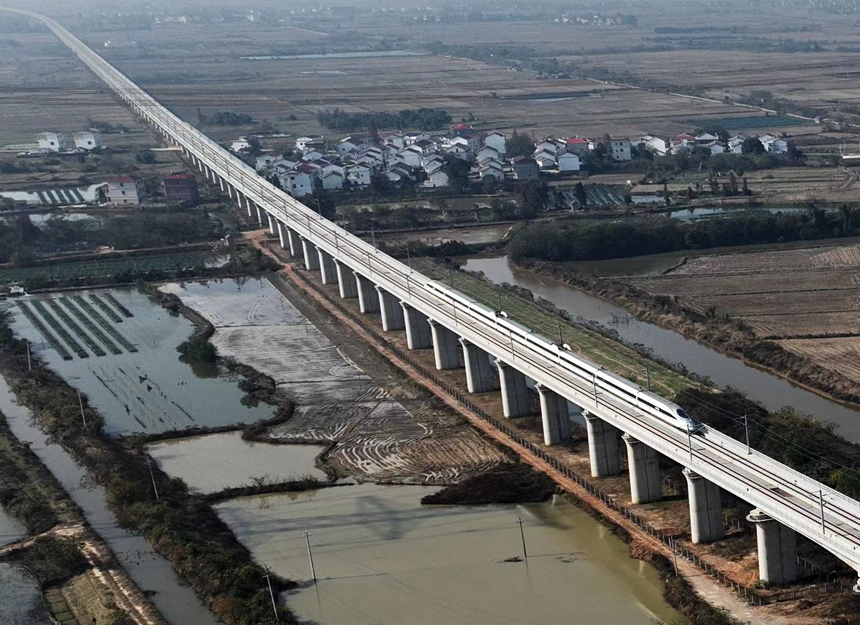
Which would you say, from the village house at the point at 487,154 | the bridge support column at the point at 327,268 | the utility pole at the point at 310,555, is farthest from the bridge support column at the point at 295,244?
the utility pole at the point at 310,555

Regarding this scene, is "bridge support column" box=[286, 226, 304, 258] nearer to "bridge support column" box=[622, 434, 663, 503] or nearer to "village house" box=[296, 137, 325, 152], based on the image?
"village house" box=[296, 137, 325, 152]

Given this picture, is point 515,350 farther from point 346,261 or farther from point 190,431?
point 346,261

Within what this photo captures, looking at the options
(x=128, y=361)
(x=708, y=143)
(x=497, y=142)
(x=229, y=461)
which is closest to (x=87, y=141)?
(x=497, y=142)

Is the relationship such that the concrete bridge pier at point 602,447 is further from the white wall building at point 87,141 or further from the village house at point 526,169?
the white wall building at point 87,141

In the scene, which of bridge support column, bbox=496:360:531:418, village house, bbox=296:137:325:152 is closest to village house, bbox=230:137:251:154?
village house, bbox=296:137:325:152

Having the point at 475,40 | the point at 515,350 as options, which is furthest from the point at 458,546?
the point at 475,40

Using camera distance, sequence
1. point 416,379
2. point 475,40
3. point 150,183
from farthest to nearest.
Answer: point 475,40 < point 150,183 < point 416,379
